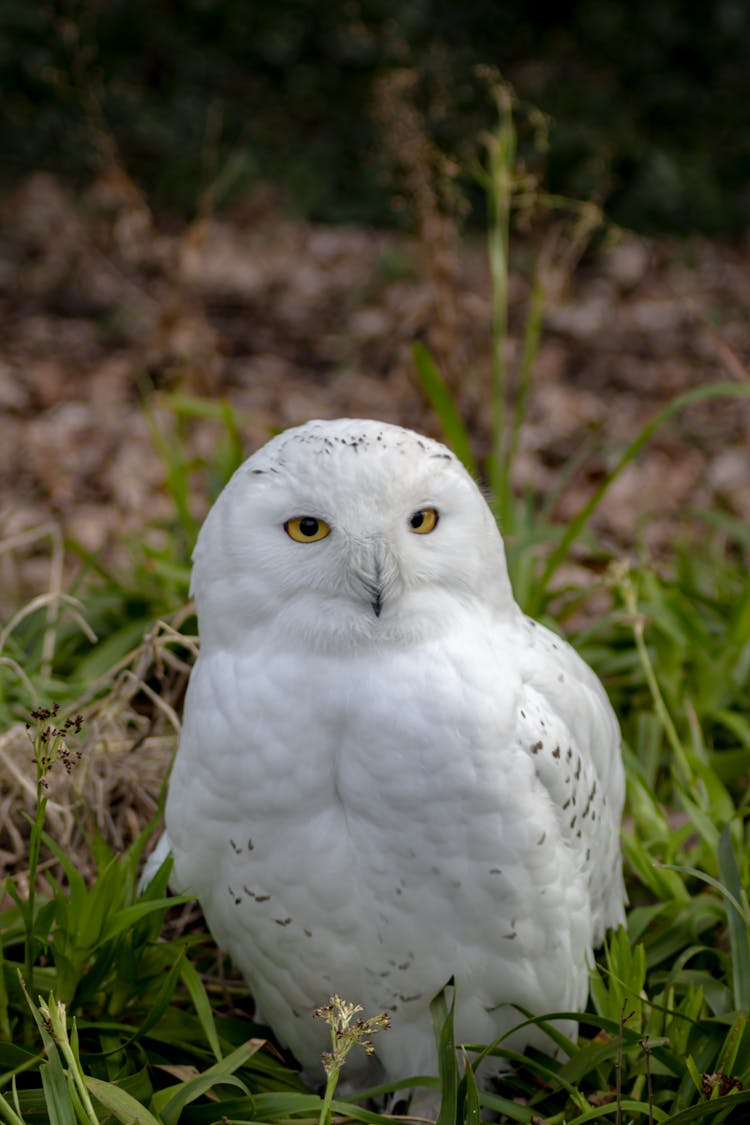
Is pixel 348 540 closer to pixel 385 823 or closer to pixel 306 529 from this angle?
pixel 306 529

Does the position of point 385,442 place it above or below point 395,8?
below

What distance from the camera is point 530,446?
550 centimetres

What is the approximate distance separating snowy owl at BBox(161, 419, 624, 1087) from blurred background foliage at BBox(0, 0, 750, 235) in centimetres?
529

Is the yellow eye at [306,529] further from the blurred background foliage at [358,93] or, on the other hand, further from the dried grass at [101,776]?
the blurred background foliage at [358,93]

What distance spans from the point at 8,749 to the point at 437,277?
216cm

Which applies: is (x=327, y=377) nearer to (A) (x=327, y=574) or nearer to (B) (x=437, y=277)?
(B) (x=437, y=277)

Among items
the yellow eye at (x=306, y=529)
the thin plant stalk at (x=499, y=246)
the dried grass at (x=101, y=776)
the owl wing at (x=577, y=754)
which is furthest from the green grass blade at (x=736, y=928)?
the thin plant stalk at (x=499, y=246)

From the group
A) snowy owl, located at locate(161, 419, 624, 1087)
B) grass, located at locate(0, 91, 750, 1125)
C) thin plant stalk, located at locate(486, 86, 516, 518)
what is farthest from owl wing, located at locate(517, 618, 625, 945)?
thin plant stalk, located at locate(486, 86, 516, 518)

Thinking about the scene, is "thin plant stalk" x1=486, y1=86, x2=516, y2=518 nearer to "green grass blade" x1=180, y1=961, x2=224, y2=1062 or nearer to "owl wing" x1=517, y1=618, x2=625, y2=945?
"owl wing" x1=517, y1=618, x2=625, y2=945

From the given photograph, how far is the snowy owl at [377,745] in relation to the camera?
189 cm

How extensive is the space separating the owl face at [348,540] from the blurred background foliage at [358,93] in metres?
5.25

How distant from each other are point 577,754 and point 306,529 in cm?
59

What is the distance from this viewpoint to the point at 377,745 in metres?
1.89

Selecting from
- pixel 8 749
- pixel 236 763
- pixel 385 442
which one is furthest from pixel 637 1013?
pixel 8 749
